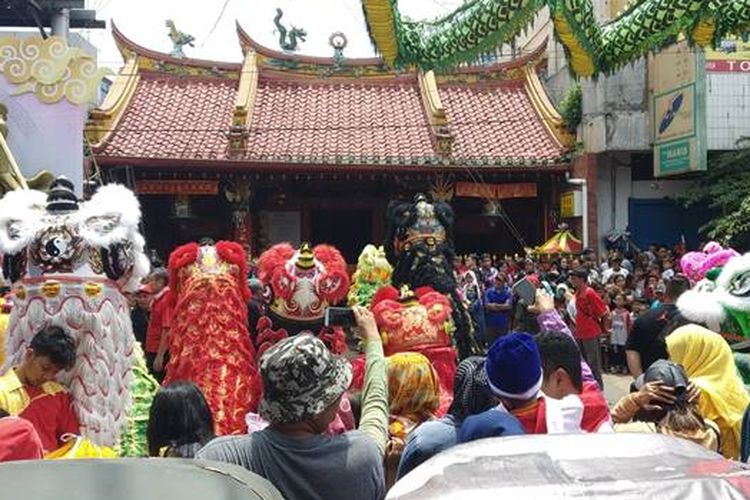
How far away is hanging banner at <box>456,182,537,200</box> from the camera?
14.0 m

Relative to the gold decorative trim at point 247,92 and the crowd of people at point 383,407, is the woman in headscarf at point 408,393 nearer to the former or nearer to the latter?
the crowd of people at point 383,407

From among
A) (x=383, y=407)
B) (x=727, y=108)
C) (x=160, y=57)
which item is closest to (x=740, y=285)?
(x=383, y=407)

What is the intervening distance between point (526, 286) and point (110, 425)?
3354 mm

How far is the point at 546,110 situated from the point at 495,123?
0.94 m

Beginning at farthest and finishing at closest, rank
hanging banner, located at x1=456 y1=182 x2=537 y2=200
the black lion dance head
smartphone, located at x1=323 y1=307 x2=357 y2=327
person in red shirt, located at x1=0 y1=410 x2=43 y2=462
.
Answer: hanging banner, located at x1=456 y1=182 x2=537 y2=200 < the black lion dance head < smartphone, located at x1=323 y1=307 x2=357 y2=327 < person in red shirt, located at x1=0 y1=410 x2=43 y2=462

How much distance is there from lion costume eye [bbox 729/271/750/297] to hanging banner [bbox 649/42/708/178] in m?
8.15

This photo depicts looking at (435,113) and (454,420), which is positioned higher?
(435,113)

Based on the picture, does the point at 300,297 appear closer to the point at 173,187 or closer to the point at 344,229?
the point at 173,187

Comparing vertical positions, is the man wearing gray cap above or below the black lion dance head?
below

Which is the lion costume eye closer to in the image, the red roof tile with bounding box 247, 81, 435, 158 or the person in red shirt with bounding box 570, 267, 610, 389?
the person in red shirt with bounding box 570, 267, 610, 389

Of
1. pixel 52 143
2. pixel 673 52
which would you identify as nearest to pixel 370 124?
pixel 673 52

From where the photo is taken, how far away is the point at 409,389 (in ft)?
9.55

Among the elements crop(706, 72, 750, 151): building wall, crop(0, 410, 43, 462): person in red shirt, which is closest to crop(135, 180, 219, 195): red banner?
crop(706, 72, 750, 151): building wall

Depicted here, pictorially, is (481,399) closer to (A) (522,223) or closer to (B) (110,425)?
(B) (110,425)
